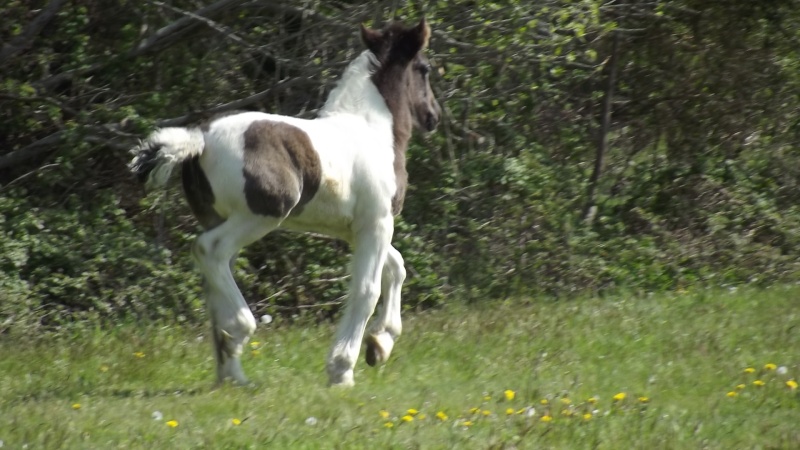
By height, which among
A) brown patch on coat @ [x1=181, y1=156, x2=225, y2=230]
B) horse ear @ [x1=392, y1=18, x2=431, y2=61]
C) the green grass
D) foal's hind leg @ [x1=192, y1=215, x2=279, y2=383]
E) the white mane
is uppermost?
horse ear @ [x1=392, y1=18, x2=431, y2=61]

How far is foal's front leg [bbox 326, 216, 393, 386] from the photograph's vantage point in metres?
8.04

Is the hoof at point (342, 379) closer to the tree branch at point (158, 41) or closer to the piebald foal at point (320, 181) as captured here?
the piebald foal at point (320, 181)

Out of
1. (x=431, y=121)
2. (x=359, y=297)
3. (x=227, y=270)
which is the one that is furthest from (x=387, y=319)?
(x=431, y=121)

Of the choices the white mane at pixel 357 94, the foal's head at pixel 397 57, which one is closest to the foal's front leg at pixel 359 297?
the white mane at pixel 357 94

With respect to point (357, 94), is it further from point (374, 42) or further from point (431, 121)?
point (431, 121)

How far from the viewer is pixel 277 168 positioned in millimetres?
7621

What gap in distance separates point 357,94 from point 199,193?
137cm

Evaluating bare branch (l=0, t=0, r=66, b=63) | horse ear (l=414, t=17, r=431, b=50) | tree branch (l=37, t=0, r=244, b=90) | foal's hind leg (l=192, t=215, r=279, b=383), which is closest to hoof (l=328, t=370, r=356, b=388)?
foal's hind leg (l=192, t=215, r=279, b=383)

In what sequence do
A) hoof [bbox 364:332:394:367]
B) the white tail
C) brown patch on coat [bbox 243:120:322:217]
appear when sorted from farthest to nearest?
hoof [bbox 364:332:394:367]
brown patch on coat [bbox 243:120:322:217]
the white tail

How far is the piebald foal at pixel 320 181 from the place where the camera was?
759 cm

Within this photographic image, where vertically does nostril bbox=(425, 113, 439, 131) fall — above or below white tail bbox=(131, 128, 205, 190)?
below

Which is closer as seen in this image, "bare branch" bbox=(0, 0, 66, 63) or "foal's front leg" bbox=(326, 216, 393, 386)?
"foal's front leg" bbox=(326, 216, 393, 386)

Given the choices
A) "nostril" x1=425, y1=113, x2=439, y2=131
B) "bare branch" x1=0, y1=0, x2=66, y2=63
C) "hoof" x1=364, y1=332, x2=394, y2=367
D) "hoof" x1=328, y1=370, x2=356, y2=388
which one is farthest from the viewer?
"bare branch" x1=0, y1=0, x2=66, y2=63

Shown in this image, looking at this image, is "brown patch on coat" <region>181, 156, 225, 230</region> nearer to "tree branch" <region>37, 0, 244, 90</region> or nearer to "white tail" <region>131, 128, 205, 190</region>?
"white tail" <region>131, 128, 205, 190</region>
